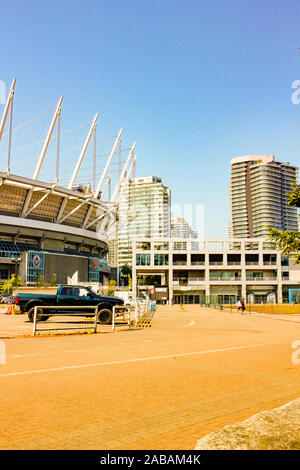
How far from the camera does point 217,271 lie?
94375 mm

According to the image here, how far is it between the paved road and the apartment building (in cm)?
8012

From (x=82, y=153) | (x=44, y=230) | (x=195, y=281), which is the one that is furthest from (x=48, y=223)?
(x=195, y=281)

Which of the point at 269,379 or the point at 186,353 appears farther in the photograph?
the point at 186,353

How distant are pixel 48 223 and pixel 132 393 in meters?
89.7

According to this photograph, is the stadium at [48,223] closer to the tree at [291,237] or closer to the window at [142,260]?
the window at [142,260]

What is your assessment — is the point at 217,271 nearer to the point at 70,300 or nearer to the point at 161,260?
the point at 161,260

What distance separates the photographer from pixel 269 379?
7.37 metres

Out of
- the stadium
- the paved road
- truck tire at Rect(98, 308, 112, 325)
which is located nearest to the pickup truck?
truck tire at Rect(98, 308, 112, 325)

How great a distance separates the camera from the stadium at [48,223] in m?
83.0

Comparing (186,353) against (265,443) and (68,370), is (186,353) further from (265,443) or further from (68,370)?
(265,443)

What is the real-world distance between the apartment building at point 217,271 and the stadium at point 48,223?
51.6 ft

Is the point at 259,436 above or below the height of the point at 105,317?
above

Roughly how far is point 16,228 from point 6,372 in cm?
8572
